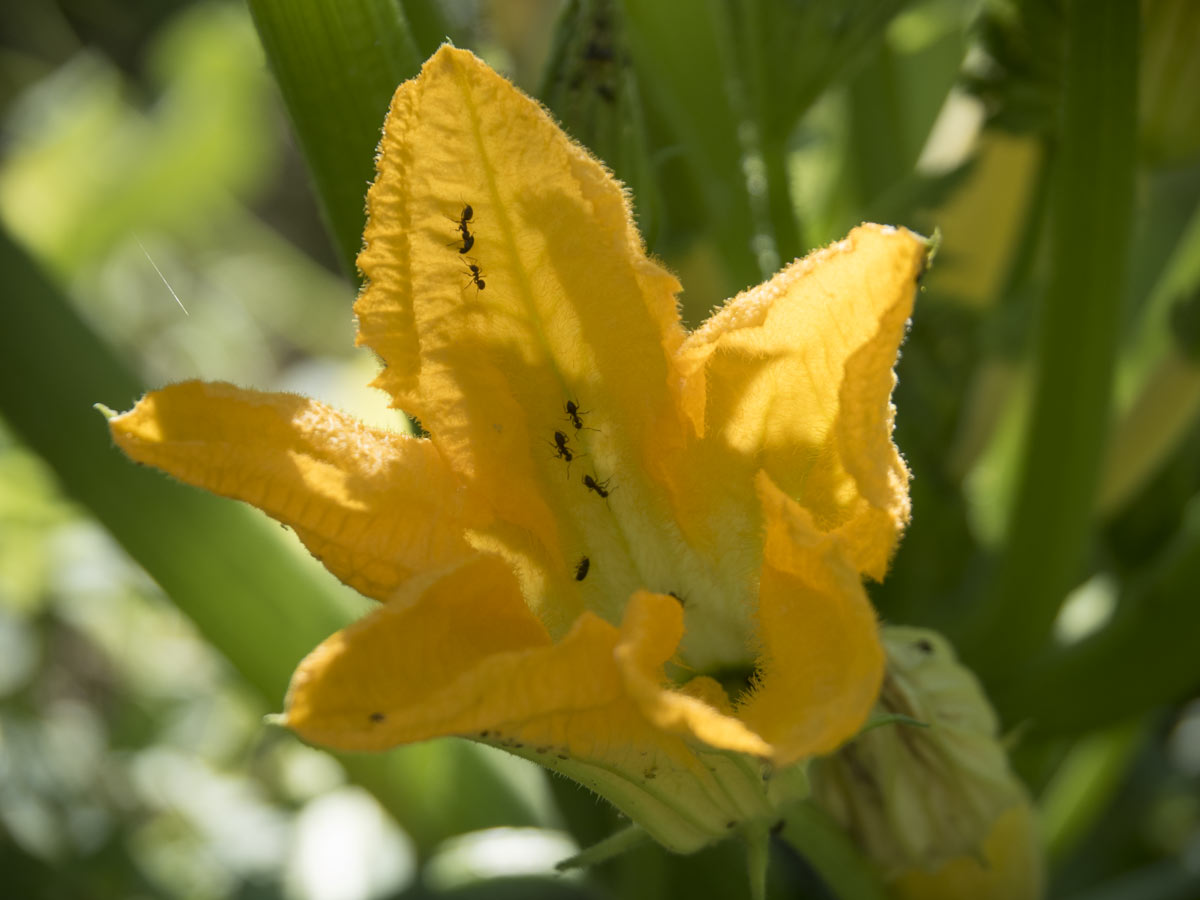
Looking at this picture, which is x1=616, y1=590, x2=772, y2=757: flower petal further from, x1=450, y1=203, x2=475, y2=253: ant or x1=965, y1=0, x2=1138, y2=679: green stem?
x1=965, y1=0, x2=1138, y2=679: green stem

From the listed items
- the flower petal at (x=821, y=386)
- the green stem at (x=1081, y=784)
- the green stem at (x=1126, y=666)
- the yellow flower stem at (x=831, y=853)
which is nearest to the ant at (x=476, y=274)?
the flower petal at (x=821, y=386)

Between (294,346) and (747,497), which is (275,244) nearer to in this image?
(294,346)

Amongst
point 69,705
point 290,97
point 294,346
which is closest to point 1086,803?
point 290,97

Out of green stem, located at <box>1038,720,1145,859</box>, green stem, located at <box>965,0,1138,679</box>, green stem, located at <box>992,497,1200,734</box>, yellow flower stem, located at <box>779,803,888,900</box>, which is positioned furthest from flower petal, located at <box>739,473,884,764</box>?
green stem, located at <box>1038,720,1145,859</box>

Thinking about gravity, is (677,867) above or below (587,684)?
below

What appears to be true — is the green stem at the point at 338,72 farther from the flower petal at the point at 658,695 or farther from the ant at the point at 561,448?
the flower petal at the point at 658,695

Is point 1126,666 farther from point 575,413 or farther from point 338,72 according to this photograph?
point 338,72
